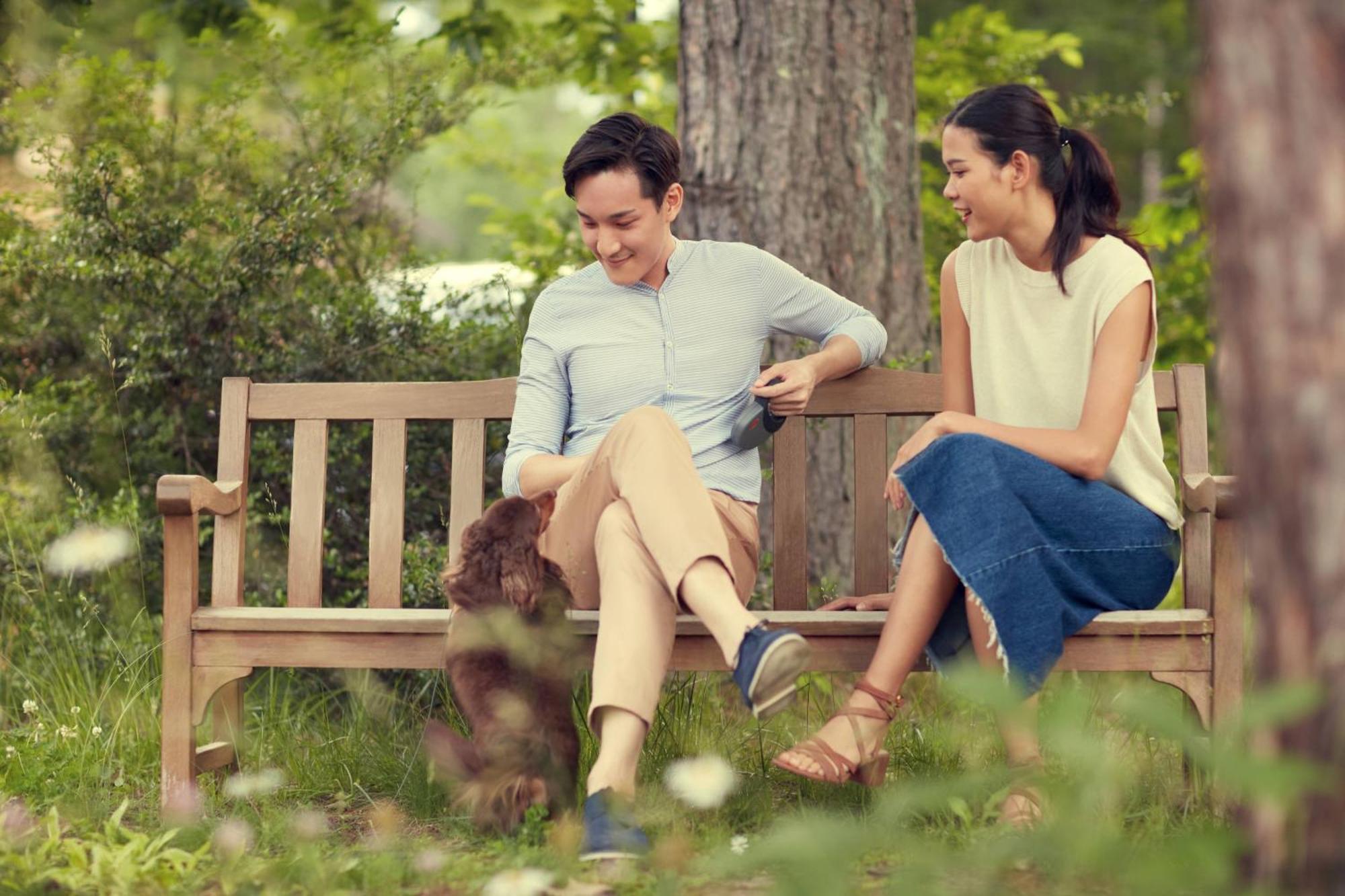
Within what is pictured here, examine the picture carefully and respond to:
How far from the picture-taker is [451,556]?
3.88m

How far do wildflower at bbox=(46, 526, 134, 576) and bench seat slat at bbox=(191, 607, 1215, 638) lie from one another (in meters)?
0.62

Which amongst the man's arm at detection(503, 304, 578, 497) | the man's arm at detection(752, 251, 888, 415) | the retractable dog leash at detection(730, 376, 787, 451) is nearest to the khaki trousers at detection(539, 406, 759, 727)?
the man's arm at detection(503, 304, 578, 497)

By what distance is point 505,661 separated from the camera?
2.97 m

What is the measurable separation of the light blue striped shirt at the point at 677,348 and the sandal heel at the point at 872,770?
0.82 meters

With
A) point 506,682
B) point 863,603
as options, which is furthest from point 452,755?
point 863,603

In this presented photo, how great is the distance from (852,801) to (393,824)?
1.04 meters

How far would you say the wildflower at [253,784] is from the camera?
3289 mm

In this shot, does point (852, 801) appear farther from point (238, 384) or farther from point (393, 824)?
point (238, 384)

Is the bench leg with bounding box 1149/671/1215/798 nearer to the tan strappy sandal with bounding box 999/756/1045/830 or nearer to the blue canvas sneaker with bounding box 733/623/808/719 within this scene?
the tan strappy sandal with bounding box 999/756/1045/830

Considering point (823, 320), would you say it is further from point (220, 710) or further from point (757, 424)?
point (220, 710)

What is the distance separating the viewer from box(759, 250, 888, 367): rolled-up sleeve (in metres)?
3.69

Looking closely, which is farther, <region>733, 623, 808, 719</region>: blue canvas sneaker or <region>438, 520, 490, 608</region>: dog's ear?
<region>438, 520, 490, 608</region>: dog's ear

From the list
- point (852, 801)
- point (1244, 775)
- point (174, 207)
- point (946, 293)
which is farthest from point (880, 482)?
point (174, 207)

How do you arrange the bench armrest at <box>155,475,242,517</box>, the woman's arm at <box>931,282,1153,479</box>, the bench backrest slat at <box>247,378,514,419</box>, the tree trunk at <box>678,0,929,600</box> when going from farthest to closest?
the tree trunk at <box>678,0,929,600</box>, the bench backrest slat at <box>247,378,514,419</box>, the bench armrest at <box>155,475,242,517</box>, the woman's arm at <box>931,282,1153,479</box>
